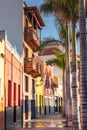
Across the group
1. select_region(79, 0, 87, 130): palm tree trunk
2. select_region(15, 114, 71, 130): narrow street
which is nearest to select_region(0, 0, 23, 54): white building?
select_region(15, 114, 71, 130): narrow street

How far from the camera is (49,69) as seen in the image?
181 ft

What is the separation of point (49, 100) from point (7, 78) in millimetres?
33423

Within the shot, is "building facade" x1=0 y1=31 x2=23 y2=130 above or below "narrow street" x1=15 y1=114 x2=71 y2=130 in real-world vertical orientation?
above

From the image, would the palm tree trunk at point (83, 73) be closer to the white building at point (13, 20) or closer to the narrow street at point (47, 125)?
the narrow street at point (47, 125)

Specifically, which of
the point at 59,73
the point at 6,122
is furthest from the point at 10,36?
the point at 59,73

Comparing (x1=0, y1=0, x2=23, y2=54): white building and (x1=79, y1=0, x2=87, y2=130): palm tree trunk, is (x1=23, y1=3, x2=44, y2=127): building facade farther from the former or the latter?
(x1=79, y1=0, x2=87, y2=130): palm tree trunk

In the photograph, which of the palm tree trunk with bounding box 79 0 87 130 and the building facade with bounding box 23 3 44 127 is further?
the building facade with bounding box 23 3 44 127

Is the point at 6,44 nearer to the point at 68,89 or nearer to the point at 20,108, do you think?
the point at 68,89

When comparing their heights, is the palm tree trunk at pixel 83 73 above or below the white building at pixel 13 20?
below

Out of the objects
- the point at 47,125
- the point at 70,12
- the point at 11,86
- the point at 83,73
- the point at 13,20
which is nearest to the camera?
the point at 83,73

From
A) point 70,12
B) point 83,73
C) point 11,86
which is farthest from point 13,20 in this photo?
point 83,73

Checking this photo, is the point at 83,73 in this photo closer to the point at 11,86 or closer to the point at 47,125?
the point at 11,86

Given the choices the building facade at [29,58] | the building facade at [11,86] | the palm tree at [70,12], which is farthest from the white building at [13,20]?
the palm tree at [70,12]

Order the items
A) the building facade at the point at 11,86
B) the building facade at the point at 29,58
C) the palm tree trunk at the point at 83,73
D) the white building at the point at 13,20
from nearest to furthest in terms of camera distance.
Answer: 1. the palm tree trunk at the point at 83,73
2. the building facade at the point at 11,86
3. the white building at the point at 13,20
4. the building facade at the point at 29,58
